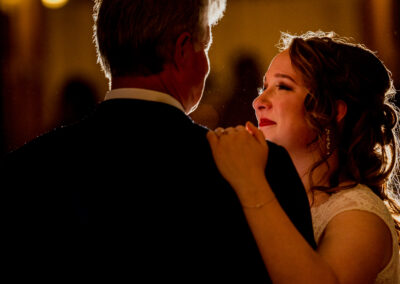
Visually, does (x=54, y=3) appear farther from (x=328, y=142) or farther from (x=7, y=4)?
(x=328, y=142)

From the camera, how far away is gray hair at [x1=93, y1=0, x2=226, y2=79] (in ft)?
3.41

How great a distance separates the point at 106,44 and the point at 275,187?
47 cm

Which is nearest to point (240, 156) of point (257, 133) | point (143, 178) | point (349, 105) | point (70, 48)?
point (257, 133)

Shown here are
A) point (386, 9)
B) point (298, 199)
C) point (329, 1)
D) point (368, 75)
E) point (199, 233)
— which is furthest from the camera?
point (329, 1)

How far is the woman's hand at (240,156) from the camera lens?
1.05 meters

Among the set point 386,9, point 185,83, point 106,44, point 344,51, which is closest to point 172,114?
point 185,83

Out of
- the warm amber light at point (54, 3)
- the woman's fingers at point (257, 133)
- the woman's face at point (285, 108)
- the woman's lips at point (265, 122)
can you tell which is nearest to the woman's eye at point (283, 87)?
the woman's face at point (285, 108)

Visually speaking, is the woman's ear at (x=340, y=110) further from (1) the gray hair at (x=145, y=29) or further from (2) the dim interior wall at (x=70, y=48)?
(2) the dim interior wall at (x=70, y=48)

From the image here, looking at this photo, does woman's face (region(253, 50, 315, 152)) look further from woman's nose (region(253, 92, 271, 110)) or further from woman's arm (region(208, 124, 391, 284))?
woman's arm (region(208, 124, 391, 284))

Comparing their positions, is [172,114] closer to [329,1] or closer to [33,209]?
[33,209]

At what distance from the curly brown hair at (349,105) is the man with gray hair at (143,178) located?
66 cm

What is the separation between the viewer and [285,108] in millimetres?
1701

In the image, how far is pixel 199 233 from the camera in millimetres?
963

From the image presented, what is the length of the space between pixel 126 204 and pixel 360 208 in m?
0.82
